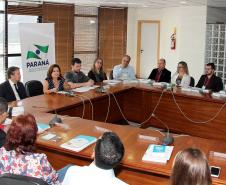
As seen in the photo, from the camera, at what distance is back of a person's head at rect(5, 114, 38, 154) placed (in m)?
2.27

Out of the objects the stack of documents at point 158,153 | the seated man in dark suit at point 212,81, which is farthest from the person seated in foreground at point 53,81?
the stack of documents at point 158,153

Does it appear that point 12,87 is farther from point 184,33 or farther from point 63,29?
point 184,33

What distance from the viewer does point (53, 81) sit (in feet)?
16.9

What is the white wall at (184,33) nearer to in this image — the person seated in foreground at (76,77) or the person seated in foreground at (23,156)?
the person seated in foreground at (76,77)

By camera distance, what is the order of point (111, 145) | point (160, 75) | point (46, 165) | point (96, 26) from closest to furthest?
point (111, 145) → point (46, 165) → point (160, 75) → point (96, 26)

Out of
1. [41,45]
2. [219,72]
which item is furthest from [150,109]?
[219,72]

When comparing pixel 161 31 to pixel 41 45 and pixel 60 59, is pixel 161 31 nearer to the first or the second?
pixel 60 59

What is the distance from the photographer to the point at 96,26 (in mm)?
8969

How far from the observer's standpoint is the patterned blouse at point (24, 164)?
223 centimetres

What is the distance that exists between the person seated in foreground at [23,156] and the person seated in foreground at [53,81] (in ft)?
8.77

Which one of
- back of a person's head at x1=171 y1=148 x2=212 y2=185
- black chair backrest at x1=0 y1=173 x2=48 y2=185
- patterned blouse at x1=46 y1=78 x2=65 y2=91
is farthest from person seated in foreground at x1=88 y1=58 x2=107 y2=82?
back of a person's head at x1=171 y1=148 x2=212 y2=185

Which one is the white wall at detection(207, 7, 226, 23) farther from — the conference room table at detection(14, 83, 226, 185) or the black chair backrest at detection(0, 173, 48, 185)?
the black chair backrest at detection(0, 173, 48, 185)

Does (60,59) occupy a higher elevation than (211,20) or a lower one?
lower

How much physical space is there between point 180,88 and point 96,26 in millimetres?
4066
